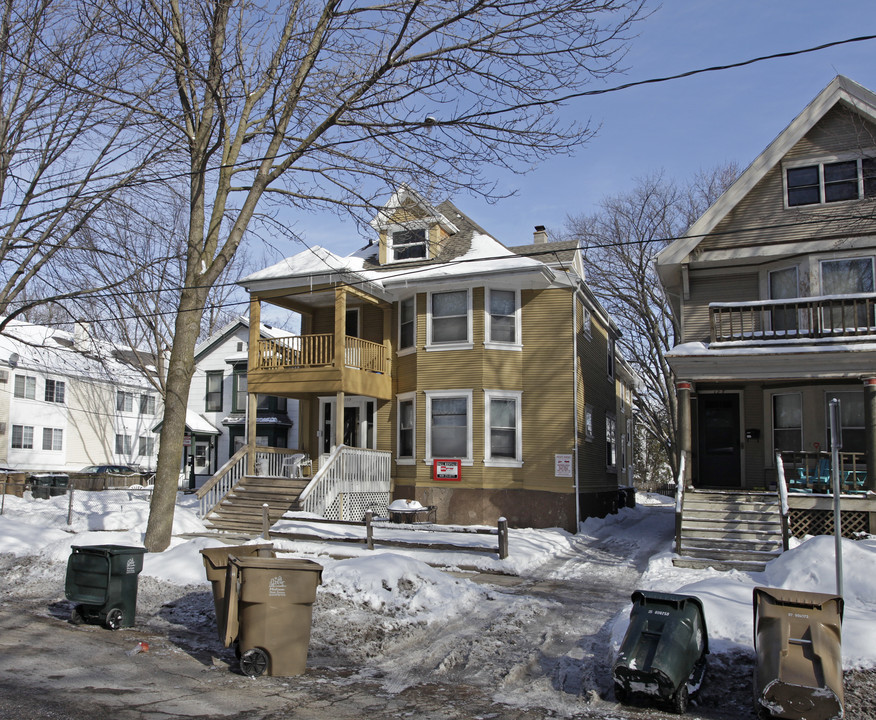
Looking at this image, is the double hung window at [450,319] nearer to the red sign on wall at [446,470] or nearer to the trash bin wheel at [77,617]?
the red sign on wall at [446,470]

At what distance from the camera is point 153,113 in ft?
43.0

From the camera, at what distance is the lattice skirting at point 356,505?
766 inches

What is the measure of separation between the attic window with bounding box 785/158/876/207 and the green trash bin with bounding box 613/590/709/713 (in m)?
14.0

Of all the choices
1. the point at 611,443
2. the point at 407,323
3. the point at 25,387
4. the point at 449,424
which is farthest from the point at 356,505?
the point at 25,387

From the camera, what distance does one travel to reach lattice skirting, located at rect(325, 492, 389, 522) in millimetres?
19453

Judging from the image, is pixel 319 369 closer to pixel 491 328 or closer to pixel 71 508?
pixel 491 328

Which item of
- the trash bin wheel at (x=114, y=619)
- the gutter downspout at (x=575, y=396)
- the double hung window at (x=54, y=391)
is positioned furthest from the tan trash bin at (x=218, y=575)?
the double hung window at (x=54, y=391)

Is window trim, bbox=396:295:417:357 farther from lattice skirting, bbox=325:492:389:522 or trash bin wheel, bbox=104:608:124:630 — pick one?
trash bin wheel, bbox=104:608:124:630

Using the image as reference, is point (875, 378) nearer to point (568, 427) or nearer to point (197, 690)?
point (568, 427)

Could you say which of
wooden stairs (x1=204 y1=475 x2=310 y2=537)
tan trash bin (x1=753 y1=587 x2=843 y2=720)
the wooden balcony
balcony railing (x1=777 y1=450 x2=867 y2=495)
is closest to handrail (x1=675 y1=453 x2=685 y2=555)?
balcony railing (x1=777 y1=450 x2=867 y2=495)

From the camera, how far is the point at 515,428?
20734mm

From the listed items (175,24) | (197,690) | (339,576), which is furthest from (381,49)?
(197,690)

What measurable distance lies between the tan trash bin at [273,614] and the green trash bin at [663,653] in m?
3.03

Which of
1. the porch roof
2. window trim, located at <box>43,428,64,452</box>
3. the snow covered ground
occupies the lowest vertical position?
the snow covered ground
